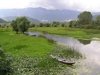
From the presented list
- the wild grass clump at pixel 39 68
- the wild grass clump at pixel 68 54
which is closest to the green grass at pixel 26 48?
the wild grass clump at pixel 68 54

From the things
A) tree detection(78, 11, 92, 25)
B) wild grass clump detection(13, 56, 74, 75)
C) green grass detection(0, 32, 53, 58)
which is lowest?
wild grass clump detection(13, 56, 74, 75)

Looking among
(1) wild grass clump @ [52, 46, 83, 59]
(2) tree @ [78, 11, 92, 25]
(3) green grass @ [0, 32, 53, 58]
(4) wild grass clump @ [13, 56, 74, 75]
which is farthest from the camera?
(2) tree @ [78, 11, 92, 25]

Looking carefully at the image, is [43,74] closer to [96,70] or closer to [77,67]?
[77,67]

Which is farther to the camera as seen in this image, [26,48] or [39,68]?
[26,48]

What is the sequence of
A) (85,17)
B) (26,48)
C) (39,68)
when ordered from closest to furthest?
(39,68) < (26,48) < (85,17)

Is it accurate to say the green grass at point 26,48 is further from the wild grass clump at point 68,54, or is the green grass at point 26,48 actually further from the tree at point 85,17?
the tree at point 85,17

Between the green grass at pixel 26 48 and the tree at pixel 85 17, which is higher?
the tree at pixel 85 17

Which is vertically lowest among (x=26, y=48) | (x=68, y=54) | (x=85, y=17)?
(x=68, y=54)

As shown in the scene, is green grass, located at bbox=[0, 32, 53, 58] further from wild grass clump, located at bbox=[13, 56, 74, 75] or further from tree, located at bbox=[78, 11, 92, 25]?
tree, located at bbox=[78, 11, 92, 25]

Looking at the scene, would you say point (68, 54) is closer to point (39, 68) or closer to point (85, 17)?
point (39, 68)

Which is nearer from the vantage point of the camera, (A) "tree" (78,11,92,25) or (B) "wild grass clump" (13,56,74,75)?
(B) "wild grass clump" (13,56,74,75)

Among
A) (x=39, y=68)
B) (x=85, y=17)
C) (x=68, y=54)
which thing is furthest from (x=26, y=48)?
(x=85, y=17)

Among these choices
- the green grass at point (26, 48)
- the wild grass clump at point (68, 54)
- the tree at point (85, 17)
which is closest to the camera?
the green grass at point (26, 48)

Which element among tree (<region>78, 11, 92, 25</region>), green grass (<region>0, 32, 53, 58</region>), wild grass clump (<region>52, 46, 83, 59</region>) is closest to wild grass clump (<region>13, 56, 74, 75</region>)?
green grass (<region>0, 32, 53, 58</region>)
